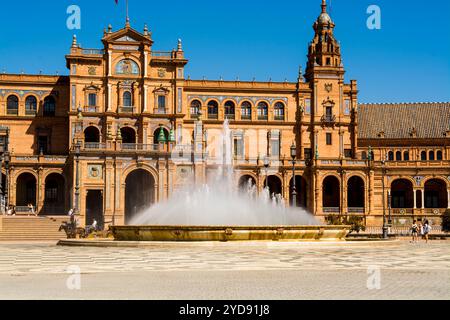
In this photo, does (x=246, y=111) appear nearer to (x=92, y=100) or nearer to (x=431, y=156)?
(x=92, y=100)

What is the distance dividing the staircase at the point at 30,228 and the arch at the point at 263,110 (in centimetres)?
3122

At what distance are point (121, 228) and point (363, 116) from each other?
200 feet

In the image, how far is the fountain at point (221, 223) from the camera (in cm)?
3572

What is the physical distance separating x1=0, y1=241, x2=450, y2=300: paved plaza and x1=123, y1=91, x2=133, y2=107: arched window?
145ft

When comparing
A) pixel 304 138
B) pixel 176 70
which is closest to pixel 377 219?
pixel 304 138

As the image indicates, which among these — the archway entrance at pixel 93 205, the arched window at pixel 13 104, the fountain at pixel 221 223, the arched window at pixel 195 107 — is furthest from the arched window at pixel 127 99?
the fountain at pixel 221 223

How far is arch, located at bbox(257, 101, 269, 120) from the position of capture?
85.4 m

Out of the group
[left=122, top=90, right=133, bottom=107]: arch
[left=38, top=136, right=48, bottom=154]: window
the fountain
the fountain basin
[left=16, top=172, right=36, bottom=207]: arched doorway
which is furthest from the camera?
[left=38, top=136, right=48, bottom=154]: window

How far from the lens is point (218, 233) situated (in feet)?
116

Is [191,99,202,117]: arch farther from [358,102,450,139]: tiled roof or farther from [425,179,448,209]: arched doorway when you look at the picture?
[425,179,448,209]: arched doorway

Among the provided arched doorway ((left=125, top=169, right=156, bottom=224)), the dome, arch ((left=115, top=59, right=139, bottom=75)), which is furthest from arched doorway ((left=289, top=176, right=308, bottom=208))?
arch ((left=115, top=59, right=139, bottom=75))
